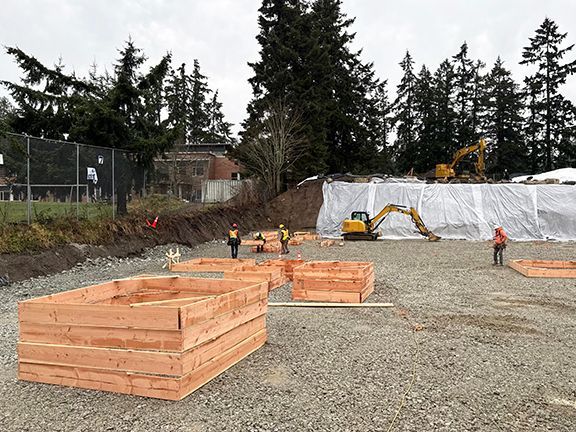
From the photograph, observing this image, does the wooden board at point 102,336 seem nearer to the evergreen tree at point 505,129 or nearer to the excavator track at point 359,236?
the excavator track at point 359,236

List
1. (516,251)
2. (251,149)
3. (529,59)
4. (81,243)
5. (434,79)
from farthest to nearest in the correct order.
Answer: (434,79), (529,59), (251,149), (516,251), (81,243)

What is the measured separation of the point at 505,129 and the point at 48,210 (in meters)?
52.7

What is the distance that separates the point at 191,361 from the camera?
5109 millimetres

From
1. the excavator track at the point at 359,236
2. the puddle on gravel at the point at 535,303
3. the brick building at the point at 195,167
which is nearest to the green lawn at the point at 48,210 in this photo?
the brick building at the point at 195,167

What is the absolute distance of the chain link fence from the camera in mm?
14516

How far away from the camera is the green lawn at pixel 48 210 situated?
14.2 meters

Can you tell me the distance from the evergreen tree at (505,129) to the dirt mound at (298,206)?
30.7 meters

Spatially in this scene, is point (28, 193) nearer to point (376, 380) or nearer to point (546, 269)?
point (376, 380)

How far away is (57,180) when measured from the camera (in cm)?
1633

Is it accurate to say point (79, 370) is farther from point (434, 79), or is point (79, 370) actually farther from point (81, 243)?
point (434, 79)

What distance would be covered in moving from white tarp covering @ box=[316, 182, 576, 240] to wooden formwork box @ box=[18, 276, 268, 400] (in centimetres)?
2447

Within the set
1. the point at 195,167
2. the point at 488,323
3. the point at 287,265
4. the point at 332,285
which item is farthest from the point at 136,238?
the point at 195,167

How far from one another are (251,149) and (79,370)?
29781mm

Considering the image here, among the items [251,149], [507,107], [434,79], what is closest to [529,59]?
[507,107]
